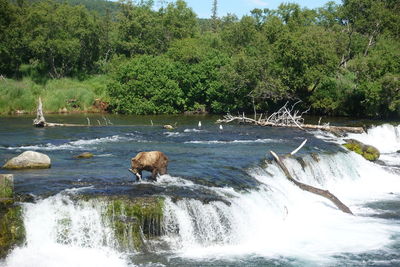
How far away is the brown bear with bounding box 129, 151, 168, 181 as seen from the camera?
18.2 metres

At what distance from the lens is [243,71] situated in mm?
47938

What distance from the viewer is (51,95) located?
52.8 meters

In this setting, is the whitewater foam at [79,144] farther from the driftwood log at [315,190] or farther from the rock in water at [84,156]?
the driftwood log at [315,190]

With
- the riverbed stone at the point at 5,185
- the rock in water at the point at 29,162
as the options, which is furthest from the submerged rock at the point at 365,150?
the riverbed stone at the point at 5,185

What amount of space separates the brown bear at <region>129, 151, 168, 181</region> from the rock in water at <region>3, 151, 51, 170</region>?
4958 mm

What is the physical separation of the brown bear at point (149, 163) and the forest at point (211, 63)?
2897 centimetres

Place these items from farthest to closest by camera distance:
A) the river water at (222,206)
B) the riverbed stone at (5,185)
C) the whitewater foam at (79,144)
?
the whitewater foam at (79,144)
the riverbed stone at (5,185)
the river water at (222,206)

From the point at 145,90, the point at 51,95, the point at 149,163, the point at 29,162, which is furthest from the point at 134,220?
the point at 51,95

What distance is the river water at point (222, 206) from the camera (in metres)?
15.4

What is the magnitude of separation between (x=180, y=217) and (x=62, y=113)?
3744 centimetres

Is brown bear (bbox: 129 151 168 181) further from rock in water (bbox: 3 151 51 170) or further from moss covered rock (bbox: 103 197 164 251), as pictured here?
rock in water (bbox: 3 151 51 170)

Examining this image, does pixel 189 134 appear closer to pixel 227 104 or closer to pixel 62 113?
pixel 227 104

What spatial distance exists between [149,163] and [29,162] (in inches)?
244

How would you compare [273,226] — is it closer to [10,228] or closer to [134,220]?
[134,220]
